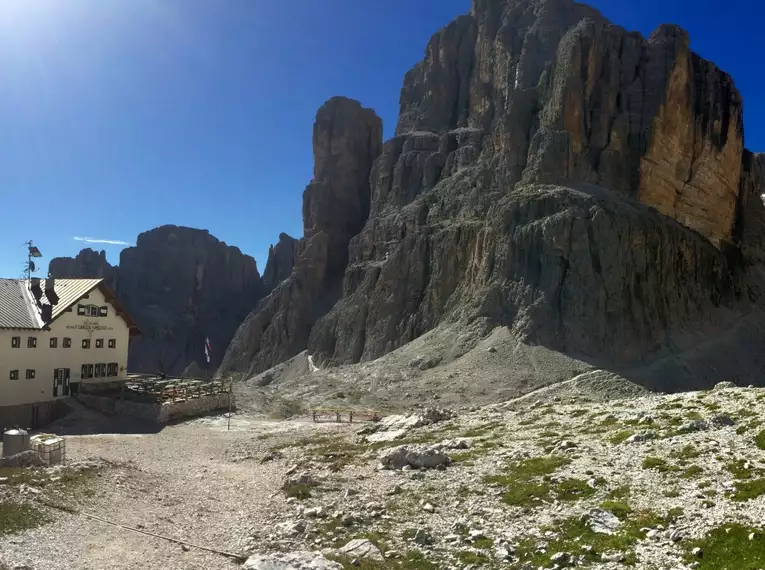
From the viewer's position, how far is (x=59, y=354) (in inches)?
1906

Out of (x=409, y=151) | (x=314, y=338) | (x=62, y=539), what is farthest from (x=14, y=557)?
(x=409, y=151)

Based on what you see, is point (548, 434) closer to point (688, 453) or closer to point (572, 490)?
point (688, 453)

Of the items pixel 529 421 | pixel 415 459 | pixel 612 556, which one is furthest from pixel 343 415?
pixel 612 556

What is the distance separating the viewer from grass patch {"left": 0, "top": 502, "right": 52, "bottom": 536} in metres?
18.3

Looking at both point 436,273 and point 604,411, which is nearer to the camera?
point 604,411

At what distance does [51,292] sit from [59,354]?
6071mm

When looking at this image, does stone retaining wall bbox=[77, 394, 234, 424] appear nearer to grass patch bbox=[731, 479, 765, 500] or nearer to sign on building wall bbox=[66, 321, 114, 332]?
sign on building wall bbox=[66, 321, 114, 332]

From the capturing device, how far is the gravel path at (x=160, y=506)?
57.2ft

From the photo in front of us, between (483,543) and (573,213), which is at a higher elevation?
(573,213)

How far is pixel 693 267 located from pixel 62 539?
104 metres

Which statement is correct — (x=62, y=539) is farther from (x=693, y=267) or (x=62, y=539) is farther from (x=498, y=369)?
(x=693, y=267)

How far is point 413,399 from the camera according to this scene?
67.7 metres

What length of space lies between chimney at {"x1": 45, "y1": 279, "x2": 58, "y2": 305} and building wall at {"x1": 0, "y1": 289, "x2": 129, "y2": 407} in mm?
1952

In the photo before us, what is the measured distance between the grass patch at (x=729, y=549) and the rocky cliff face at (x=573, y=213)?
207ft
